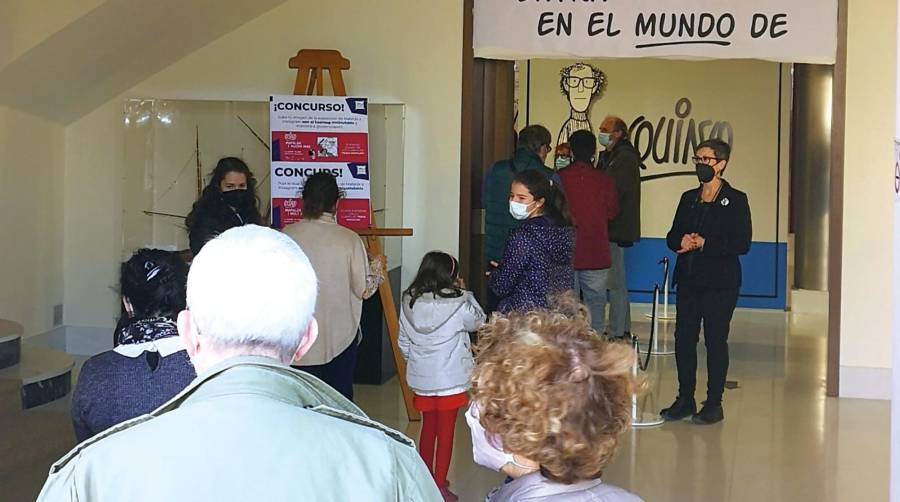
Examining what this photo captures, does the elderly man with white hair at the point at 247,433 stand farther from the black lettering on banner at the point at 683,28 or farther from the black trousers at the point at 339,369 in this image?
the black lettering on banner at the point at 683,28

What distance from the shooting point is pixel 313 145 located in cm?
660

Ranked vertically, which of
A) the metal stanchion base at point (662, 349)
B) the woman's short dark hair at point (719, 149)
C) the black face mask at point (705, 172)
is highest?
the woman's short dark hair at point (719, 149)

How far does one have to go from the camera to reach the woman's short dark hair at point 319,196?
456 cm

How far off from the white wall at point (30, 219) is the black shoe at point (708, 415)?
412cm

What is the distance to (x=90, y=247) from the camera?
25.0 feet

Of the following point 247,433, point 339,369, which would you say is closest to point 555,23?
point 339,369

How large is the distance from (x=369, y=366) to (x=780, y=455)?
8.14 ft

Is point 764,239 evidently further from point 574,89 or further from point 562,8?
point 562,8

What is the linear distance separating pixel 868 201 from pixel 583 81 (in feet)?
14.4

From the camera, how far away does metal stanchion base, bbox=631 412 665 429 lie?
593 cm

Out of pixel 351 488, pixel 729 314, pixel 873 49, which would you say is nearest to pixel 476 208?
pixel 729 314

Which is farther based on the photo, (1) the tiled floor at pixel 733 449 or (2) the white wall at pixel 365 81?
(2) the white wall at pixel 365 81

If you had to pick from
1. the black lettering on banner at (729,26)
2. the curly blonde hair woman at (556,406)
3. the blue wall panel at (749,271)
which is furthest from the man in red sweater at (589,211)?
the curly blonde hair woman at (556,406)

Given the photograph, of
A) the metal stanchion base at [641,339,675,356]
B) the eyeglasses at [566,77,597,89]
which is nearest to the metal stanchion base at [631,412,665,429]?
the metal stanchion base at [641,339,675,356]
